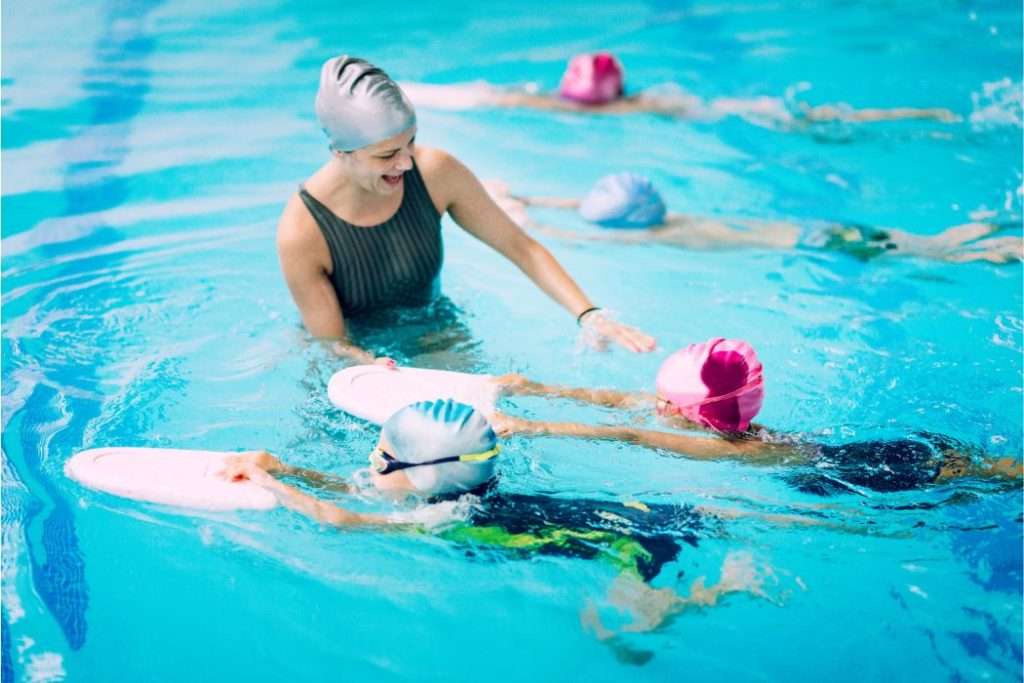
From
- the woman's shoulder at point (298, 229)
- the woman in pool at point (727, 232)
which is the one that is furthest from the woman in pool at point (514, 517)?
the woman in pool at point (727, 232)

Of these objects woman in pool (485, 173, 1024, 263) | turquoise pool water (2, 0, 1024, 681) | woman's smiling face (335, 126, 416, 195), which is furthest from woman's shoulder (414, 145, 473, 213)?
woman in pool (485, 173, 1024, 263)

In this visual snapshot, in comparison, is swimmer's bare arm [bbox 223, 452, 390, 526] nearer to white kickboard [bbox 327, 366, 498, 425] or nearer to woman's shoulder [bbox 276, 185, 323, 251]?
white kickboard [bbox 327, 366, 498, 425]

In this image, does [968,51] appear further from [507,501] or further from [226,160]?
[507,501]

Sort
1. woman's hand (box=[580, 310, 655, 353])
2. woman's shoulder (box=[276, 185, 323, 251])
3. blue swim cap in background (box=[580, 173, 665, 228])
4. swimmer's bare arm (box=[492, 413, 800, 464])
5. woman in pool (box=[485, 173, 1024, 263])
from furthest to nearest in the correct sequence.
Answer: blue swim cap in background (box=[580, 173, 665, 228]) → woman in pool (box=[485, 173, 1024, 263]) → woman's shoulder (box=[276, 185, 323, 251]) → woman's hand (box=[580, 310, 655, 353]) → swimmer's bare arm (box=[492, 413, 800, 464])

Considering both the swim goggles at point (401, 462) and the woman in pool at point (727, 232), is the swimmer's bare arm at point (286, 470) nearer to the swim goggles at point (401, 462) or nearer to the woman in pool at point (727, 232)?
the swim goggles at point (401, 462)

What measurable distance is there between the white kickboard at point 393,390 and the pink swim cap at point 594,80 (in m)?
4.24

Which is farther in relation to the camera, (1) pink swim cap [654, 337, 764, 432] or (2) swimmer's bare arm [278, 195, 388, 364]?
(2) swimmer's bare arm [278, 195, 388, 364]

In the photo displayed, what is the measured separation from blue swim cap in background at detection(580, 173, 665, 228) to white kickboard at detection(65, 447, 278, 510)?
124 inches

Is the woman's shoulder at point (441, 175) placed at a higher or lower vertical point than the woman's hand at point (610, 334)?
higher

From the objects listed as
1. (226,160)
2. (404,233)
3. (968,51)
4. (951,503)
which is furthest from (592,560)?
(968,51)

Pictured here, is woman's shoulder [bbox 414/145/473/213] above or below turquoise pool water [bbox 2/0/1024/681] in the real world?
above

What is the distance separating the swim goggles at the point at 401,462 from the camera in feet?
11.0

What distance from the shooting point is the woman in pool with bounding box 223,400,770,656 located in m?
3.37

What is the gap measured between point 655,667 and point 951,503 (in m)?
1.24
